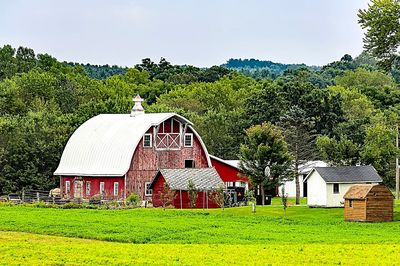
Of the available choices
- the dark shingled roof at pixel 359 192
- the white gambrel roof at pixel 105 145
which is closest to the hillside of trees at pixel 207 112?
the white gambrel roof at pixel 105 145

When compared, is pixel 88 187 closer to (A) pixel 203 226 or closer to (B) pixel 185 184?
(B) pixel 185 184

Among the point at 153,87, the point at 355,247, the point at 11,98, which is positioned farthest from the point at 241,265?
the point at 153,87

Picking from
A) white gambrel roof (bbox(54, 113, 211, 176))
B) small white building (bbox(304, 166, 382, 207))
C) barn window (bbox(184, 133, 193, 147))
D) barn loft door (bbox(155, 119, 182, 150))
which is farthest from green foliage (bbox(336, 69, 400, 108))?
small white building (bbox(304, 166, 382, 207))

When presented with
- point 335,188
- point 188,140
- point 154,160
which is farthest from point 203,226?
point 188,140

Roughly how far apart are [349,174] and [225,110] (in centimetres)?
5146

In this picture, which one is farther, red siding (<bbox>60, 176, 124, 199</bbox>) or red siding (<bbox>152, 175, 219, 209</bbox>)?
red siding (<bbox>60, 176, 124, 199</bbox>)

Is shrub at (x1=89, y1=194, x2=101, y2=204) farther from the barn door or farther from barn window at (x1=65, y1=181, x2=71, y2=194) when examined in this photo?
barn window at (x1=65, y1=181, x2=71, y2=194)

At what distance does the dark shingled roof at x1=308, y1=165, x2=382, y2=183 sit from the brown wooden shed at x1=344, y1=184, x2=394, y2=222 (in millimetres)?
10737

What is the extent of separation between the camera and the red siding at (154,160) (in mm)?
82312

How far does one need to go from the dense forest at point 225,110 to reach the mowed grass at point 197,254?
27.1 metres

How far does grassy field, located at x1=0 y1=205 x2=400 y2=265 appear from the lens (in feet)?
127

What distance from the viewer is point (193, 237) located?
50375mm

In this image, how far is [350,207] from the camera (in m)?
62.8

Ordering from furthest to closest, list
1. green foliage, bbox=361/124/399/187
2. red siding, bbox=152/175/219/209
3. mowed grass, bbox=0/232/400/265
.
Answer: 1. green foliage, bbox=361/124/399/187
2. red siding, bbox=152/175/219/209
3. mowed grass, bbox=0/232/400/265
